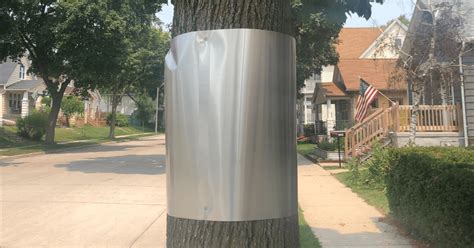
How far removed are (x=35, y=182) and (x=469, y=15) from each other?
14996 millimetres

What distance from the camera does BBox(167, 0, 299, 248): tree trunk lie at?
221 cm

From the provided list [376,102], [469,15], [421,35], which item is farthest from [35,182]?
[376,102]

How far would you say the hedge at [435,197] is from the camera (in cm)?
447

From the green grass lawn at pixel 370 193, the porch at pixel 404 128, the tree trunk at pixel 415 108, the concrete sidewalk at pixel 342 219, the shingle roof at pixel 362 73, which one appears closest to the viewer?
the concrete sidewalk at pixel 342 219

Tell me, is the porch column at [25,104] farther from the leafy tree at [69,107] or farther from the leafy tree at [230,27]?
the leafy tree at [230,27]

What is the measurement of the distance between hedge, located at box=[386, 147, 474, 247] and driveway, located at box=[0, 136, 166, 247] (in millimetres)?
3346

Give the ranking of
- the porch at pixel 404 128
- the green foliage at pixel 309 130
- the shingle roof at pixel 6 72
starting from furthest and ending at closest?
1. the shingle roof at pixel 6 72
2. the green foliage at pixel 309 130
3. the porch at pixel 404 128

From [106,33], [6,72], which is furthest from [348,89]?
[6,72]

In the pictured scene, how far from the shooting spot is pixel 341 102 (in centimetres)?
3189

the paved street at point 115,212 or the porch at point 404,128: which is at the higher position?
the porch at point 404,128

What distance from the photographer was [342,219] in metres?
7.81

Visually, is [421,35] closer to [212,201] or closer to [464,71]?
[464,71]

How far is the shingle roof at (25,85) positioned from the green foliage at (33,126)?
16.4m

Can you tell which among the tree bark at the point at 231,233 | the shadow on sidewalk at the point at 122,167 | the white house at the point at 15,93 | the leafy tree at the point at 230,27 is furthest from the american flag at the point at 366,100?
the white house at the point at 15,93
